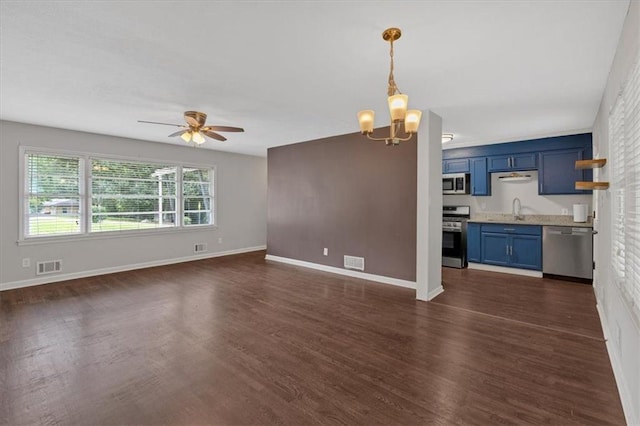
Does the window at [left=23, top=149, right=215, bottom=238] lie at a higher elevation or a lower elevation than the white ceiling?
lower

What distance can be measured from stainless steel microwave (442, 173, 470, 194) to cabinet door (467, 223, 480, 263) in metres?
0.72

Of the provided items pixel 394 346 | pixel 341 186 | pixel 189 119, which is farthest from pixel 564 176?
pixel 189 119

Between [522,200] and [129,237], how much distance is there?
7.43 meters

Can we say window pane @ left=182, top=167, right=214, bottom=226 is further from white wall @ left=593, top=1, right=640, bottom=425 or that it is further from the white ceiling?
white wall @ left=593, top=1, right=640, bottom=425

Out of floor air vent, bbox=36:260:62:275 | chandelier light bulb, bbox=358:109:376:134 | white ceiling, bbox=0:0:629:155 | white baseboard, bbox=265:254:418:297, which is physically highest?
white ceiling, bbox=0:0:629:155

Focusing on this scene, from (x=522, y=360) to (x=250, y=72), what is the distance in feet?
11.2

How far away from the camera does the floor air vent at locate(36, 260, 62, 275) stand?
15.7 feet

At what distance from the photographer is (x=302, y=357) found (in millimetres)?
2582

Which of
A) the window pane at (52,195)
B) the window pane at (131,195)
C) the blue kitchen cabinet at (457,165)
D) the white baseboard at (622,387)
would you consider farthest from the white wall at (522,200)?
the window pane at (52,195)

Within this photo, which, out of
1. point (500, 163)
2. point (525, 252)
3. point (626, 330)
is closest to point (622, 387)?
point (626, 330)

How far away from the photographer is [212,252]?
709 cm

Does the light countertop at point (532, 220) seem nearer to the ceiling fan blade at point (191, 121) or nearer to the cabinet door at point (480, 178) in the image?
the cabinet door at point (480, 178)

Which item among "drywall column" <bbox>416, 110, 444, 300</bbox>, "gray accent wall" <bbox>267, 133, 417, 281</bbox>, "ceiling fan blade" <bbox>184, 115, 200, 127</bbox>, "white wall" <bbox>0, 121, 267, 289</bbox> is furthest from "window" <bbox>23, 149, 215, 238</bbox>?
"drywall column" <bbox>416, 110, 444, 300</bbox>

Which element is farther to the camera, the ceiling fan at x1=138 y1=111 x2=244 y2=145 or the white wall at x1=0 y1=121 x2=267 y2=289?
the white wall at x1=0 y1=121 x2=267 y2=289
